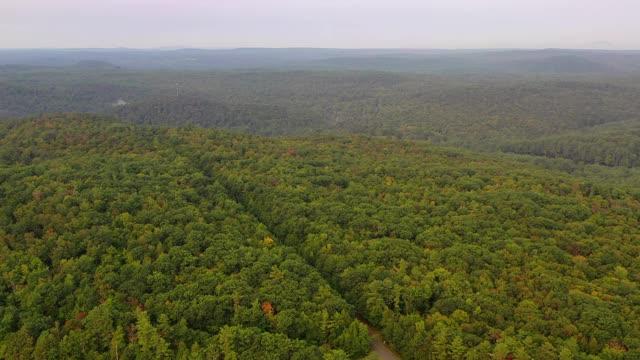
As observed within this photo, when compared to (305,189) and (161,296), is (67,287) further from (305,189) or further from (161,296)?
(305,189)

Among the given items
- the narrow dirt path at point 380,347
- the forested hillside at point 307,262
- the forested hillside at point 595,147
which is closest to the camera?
the forested hillside at point 307,262

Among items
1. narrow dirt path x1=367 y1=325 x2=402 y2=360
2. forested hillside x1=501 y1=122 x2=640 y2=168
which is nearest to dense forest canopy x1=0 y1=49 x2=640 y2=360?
narrow dirt path x1=367 y1=325 x2=402 y2=360

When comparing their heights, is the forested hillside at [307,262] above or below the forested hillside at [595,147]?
above

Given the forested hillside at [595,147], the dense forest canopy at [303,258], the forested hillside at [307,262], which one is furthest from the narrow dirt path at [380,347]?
the forested hillside at [595,147]

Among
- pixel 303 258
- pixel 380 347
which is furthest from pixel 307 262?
pixel 380 347

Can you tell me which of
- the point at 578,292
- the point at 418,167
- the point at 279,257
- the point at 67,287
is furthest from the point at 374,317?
the point at 418,167

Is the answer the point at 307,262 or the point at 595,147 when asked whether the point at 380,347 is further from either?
the point at 595,147

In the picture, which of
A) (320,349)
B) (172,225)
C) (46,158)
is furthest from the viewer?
(46,158)

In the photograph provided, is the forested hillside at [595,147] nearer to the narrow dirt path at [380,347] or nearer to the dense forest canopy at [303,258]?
the dense forest canopy at [303,258]
